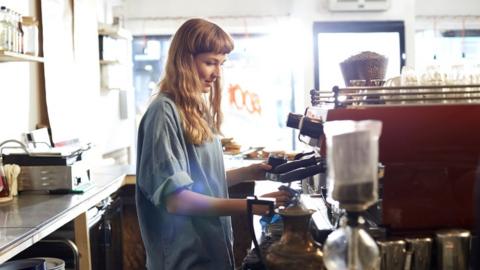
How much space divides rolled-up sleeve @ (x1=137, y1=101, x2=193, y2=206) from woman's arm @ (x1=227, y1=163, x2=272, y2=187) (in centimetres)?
28

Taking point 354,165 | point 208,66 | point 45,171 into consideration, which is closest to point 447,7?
point 45,171

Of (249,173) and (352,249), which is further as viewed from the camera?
(249,173)

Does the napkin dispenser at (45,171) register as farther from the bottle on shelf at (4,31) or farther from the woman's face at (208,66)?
the woman's face at (208,66)

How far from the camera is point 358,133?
879 mm

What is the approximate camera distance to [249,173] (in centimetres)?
170

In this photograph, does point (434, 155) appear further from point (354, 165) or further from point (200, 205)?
point (200, 205)

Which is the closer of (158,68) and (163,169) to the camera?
(163,169)

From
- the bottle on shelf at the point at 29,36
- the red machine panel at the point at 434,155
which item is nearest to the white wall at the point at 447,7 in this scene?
the bottle on shelf at the point at 29,36

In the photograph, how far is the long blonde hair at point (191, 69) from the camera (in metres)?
1.50

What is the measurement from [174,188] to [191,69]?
14.8 inches

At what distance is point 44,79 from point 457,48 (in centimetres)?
394

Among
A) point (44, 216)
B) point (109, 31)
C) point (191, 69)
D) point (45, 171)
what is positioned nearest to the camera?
point (191, 69)

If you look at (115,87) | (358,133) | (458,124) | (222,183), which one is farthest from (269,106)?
(358,133)

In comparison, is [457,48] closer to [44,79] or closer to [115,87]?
[115,87]
